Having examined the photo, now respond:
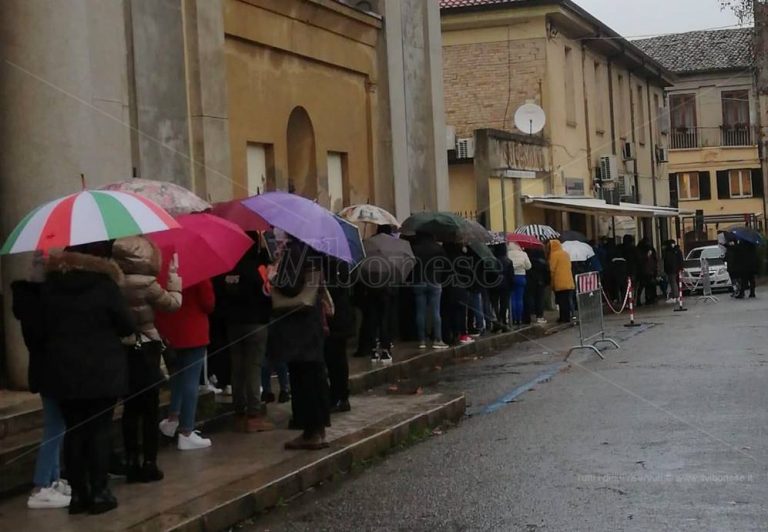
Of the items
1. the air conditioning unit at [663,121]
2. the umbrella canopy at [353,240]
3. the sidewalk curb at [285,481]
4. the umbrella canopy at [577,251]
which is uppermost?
the air conditioning unit at [663,121]

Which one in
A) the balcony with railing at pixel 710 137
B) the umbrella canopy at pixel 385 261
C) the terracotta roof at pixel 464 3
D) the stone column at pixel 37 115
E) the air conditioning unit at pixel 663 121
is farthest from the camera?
the balcony with railing at pixel 710 137

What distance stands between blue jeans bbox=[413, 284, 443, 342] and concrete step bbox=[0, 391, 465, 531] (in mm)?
6172

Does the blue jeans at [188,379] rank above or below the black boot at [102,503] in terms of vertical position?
above

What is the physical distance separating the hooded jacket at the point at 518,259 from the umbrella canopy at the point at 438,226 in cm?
472

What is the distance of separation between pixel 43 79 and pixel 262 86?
20.2 feet

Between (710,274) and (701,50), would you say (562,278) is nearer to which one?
(710,274)

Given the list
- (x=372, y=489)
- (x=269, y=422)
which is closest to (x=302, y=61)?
(x=269, y=422)

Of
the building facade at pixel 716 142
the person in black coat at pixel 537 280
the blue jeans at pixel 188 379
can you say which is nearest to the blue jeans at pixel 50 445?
the blue jeans at pixel 188 379

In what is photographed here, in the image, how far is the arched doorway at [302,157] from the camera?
63.0 ft

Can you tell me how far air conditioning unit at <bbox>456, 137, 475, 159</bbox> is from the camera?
30.8 meters

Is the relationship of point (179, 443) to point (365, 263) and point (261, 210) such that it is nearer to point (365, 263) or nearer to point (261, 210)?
point (261, 210)

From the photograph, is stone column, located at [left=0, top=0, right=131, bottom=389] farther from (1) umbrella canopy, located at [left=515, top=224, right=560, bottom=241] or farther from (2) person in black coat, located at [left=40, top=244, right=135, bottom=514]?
(1) umbrella canopy, located at [left=515, top=224, right=560, bottom=241]

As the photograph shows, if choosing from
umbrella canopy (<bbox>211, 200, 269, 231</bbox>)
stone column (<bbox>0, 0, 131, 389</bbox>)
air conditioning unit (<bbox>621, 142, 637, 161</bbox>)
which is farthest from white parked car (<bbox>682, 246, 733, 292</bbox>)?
umbrella canopy (<bbox>211, 200, 269, 231</bbox>)

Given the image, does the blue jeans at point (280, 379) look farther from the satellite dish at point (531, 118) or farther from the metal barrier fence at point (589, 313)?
the satellite dish at point (531, 118)
